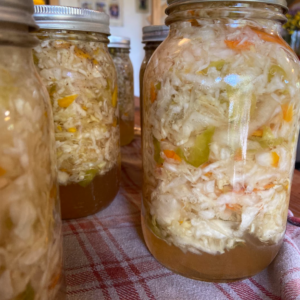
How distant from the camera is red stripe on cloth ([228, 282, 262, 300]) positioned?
0.45m

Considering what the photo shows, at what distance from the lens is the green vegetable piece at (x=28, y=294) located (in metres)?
0.32

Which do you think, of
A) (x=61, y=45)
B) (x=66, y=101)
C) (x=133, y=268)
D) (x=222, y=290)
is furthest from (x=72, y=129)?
(x=222, y=290)

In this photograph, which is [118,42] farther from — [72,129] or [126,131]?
[72,129]

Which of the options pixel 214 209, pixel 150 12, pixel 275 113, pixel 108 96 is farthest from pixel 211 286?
pixel 150 12

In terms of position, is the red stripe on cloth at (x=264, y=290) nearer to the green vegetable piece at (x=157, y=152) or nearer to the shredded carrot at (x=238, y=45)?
the green vegetable piece at (x=157, y=152)

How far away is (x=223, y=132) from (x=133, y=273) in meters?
0.27

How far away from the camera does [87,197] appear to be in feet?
2.13

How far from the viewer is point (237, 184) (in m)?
0.44

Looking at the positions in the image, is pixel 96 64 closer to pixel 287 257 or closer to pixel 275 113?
pixel 275 113

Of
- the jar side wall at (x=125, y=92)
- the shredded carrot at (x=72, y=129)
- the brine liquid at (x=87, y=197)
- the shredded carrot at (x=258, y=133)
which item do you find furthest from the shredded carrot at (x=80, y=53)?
the jar side wall at (x=125, y=92)

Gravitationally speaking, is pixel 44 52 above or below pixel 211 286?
above

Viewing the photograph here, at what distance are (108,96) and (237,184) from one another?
33cm

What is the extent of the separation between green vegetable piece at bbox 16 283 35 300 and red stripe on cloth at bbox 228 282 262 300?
0.29m

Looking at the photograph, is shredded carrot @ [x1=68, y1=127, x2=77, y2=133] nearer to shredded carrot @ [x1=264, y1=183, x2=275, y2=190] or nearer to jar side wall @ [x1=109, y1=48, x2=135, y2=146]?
shredded carrot @ [x1=264, y1=183, x2=275, y2=190]
